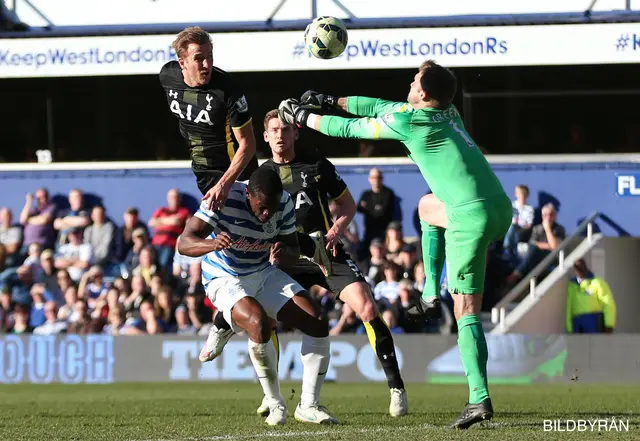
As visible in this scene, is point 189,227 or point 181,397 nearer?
point 189,227

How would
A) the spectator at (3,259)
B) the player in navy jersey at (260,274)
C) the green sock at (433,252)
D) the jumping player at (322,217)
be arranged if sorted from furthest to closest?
1. the spectator at (3,259)
2. the jumping player at (322,217)
3. the green sock at (433,252)
4. the player in navy jersey at (260,274)

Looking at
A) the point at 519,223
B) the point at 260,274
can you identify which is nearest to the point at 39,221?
the point at 519,223

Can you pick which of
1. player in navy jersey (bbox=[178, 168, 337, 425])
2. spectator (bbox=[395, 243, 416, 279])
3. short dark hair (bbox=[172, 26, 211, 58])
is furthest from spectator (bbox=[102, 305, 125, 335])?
short dark hair (bbox=[172, 26, 211, 58])

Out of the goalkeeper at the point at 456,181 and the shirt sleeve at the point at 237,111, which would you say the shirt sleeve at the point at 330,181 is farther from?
the goalkeeper at the point at 456,181

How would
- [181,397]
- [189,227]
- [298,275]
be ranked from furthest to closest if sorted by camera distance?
[181,397]
[298,275]
[189,227]

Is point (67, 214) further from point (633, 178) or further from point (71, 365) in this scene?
point (633, 178)

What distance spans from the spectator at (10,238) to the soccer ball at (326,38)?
10.2 metres

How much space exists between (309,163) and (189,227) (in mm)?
2188

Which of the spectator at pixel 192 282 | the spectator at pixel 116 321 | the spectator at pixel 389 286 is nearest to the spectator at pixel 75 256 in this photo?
the spectator at pixel 116 321

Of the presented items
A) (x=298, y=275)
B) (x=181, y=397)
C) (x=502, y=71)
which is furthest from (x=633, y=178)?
(x=298, y=275)

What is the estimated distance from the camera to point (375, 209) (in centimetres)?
1797

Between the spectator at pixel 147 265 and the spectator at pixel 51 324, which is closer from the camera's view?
the spectator at pixel 51 324

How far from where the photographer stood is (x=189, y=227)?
8516 millimetres

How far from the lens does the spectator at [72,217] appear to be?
18.8 metres
